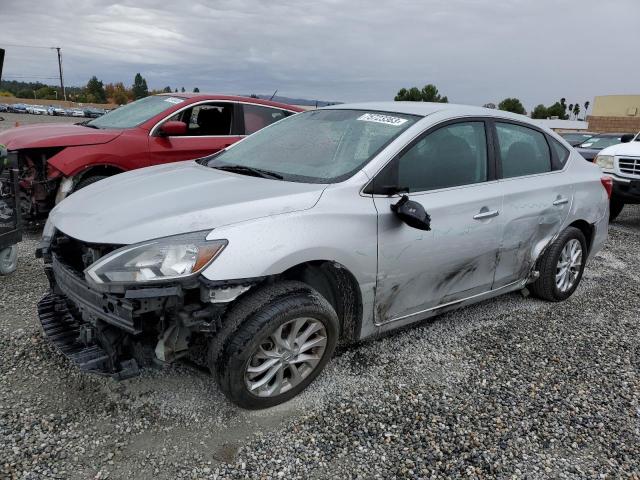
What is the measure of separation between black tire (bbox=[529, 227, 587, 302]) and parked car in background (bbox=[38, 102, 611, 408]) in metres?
0.04

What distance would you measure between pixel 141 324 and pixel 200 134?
4652 millimetres

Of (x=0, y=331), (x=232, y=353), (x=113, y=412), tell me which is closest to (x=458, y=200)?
(x=232, y=353)

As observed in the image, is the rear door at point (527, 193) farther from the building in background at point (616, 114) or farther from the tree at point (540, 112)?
the tree at point (540, 112)

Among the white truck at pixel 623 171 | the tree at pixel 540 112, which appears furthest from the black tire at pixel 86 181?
the tree at pixel 540 112

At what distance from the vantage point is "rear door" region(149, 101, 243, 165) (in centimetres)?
620

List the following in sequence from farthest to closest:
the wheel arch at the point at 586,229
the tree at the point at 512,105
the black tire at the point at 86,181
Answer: the tree at the point at 512,105 < the black tire at the point at 86,181 < the wheel arch at the point at 586,229

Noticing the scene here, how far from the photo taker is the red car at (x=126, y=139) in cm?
555

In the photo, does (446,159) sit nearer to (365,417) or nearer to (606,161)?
(365,417)

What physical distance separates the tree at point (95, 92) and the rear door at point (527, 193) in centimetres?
10312

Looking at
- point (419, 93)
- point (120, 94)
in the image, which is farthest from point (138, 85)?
point (419, 93)

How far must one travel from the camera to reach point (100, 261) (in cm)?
245

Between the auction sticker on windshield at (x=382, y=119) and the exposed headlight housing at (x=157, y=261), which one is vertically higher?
the auction sticker on windshield at (x=382, y=119)

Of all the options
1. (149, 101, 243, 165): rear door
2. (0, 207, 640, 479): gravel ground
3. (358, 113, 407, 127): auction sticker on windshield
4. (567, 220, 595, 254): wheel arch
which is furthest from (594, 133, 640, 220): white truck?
(358, 113, 407, 127): auction sticker on windshield

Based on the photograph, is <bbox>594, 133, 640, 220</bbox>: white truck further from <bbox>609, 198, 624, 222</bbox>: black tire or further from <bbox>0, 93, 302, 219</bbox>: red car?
<bbox>0, 93, 302, 219</bbox>: red car
